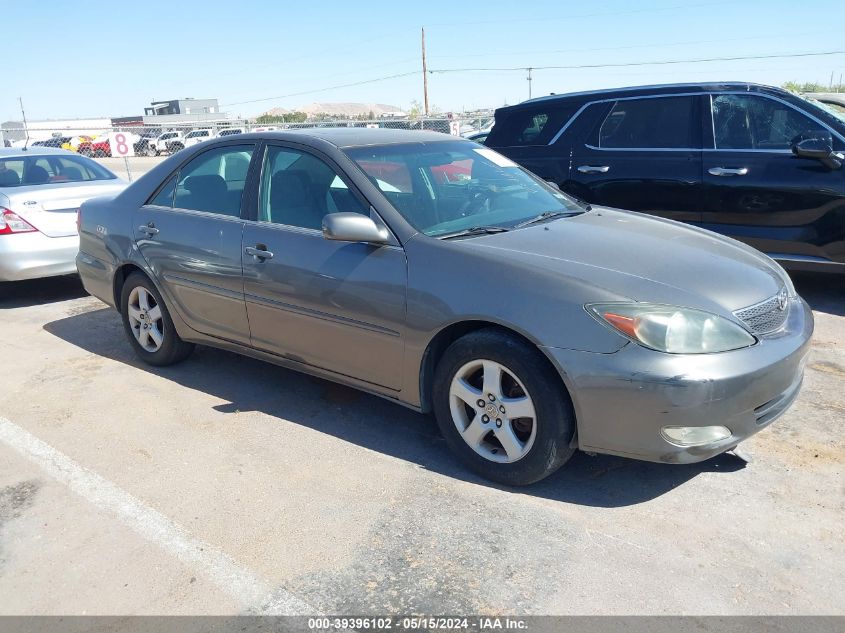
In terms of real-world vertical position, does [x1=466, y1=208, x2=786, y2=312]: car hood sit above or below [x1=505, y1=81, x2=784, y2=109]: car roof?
below

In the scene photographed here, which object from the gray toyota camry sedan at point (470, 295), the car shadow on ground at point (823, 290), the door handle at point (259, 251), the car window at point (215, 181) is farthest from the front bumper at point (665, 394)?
the car shadow on ground at point (823, 290)

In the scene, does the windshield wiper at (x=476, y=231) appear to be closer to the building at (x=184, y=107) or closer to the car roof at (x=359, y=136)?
the car roof at (x=359, y=136)

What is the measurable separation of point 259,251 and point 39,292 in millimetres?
4916

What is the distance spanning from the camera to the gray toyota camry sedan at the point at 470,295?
10.0 feet

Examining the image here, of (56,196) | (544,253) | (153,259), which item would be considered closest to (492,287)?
(544,253)

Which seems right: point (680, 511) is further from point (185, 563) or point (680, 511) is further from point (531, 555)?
point (185, 563)

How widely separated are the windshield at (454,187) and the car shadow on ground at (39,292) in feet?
15.9

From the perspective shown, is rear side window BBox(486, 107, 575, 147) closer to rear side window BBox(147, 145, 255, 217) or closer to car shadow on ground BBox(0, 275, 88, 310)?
rear side window BBox(147, 145, 255, 217)

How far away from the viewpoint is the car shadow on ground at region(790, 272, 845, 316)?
6.08 metres

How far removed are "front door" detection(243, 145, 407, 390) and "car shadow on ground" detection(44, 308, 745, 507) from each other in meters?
0.37

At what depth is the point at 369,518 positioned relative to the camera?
3.22 metres

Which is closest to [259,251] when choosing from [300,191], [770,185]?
[300,191]

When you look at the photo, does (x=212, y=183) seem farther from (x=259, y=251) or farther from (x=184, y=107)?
(x=184, y=107)

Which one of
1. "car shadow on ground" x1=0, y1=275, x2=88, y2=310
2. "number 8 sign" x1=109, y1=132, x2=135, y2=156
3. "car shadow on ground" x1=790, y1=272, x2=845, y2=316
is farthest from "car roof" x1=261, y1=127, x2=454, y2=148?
"number 8 sign" x1=109, y1=132, x2=135, y2=156
